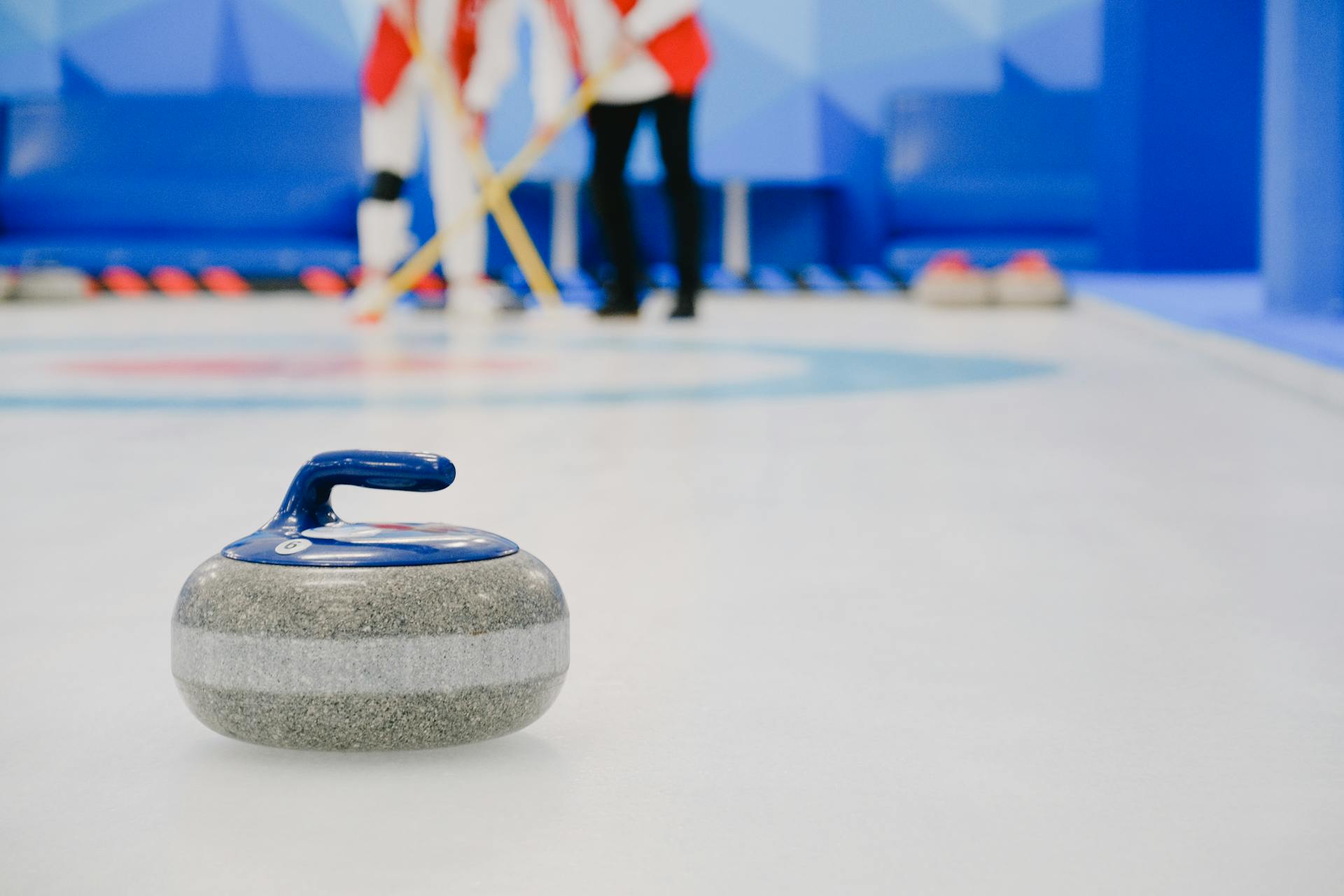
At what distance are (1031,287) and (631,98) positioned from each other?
2.17 m

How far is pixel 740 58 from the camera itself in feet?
32.5

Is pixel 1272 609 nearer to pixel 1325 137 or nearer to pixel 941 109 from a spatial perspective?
pixel 1325 137

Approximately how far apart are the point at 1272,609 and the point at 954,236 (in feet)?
24.2

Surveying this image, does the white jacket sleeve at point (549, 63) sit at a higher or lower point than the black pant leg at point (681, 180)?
higher

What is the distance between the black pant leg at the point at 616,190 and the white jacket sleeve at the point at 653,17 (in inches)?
14.3

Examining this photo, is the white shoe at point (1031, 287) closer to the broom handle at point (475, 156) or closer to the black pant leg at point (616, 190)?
the black pant leg at point (616, 190)

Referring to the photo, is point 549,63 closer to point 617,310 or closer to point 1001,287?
point 617,310

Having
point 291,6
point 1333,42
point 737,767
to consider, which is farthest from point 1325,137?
point 291,6

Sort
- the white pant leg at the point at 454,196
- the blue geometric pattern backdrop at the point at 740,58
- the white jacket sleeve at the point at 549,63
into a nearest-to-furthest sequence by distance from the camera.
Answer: the white jacket sleeve at the point at 549,63 < the white pant leg at the point at 454,196 < the blue geometric pattern backdrop at the point at 740,58

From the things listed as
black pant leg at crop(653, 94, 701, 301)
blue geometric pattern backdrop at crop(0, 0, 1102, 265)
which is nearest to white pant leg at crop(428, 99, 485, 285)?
black pant leg at crop(653, 94, 701, 301)

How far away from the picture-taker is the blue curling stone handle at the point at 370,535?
33.8 inches

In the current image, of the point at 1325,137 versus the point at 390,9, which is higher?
the point at 390,9

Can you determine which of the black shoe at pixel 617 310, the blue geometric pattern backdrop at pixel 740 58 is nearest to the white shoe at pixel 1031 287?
the black shoe at pixel 617 310

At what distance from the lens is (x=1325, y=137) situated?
4.50 metres
